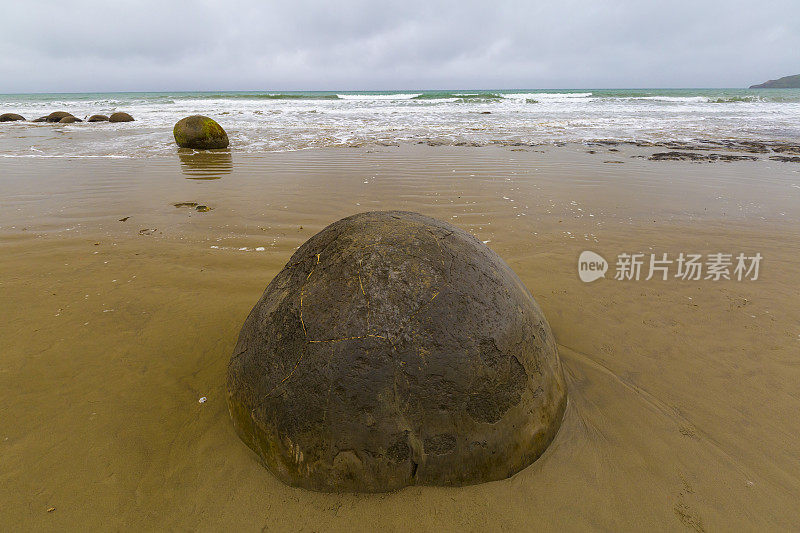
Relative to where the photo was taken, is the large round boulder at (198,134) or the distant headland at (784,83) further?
the distant headland at (784,83)

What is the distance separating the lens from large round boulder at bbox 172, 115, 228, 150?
39.7 ft

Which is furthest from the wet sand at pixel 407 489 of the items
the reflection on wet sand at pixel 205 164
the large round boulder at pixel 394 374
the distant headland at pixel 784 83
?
the distant headland at pixel 784 83

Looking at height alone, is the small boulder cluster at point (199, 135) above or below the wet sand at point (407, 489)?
above

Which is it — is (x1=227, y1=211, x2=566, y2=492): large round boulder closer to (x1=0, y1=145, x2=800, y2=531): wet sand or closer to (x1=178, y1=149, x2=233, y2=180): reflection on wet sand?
(x1=0, y1=145, x2=800, y2=531): wet sand

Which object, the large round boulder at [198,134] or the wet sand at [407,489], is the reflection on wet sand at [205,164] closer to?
the large round boulder at [198,134]

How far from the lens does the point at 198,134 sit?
12086mm

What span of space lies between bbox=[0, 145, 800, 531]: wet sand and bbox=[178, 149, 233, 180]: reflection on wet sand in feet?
6.90

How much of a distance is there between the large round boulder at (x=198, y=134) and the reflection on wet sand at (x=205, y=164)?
0.35m

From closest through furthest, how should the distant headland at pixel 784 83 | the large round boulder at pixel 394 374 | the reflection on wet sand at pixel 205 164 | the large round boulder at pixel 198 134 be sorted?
the large round boulder at pixel 394 374 < the reflection on wet sand at pixel 205 164 < the large round boulder at pixel 198 134 < the distant headland at pixel 784 83

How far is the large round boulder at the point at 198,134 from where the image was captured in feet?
39.7

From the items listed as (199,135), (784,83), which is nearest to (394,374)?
(199,135)

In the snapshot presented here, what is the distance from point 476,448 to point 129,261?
14.4 feet

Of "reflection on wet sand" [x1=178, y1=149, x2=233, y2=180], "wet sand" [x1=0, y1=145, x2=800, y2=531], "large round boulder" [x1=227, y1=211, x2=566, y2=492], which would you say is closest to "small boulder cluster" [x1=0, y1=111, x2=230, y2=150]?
"reflection on wet sand" [x1=178, y1=149, x2=233, y2=180]

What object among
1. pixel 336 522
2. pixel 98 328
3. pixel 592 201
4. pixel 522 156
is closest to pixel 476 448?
pixel 336 522
